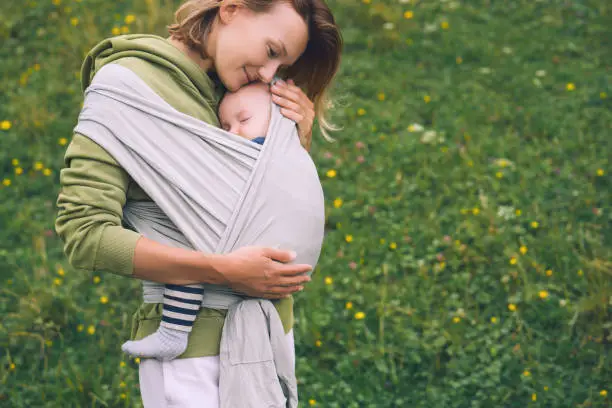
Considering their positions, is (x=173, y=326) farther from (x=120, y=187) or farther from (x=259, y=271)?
(x=120, y=187)

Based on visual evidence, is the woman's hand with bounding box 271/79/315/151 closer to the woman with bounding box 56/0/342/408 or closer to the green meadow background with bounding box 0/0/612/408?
the woman with bounding box 56/0/342/408

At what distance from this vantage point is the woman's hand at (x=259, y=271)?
1.76 metres

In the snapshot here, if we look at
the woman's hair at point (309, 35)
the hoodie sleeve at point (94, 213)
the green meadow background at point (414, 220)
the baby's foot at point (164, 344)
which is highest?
the woman's hair at point (309, 35)

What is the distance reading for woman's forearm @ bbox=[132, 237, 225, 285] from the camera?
1.74 m

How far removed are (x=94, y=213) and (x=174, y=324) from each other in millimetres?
328

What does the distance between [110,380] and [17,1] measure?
385 cm

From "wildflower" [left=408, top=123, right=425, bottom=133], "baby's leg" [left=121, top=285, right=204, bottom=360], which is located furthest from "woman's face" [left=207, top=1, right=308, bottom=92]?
"wildflower" [left=408, top=123, right=425, bottom=133]

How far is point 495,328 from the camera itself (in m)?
3.54

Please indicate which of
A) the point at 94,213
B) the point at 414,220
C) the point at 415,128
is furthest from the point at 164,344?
the point at 415,128

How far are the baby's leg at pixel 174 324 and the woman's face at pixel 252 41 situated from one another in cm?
57

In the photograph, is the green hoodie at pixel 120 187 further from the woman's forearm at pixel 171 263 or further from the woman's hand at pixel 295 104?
the woman's hand at pixel 295 104

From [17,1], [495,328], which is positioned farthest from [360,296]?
[17,1]

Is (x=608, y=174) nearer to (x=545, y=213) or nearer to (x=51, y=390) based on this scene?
(x=545, y=213)

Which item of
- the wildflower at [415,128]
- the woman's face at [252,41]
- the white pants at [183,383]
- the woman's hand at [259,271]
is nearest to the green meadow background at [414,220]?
the wildflower at [415,128]
